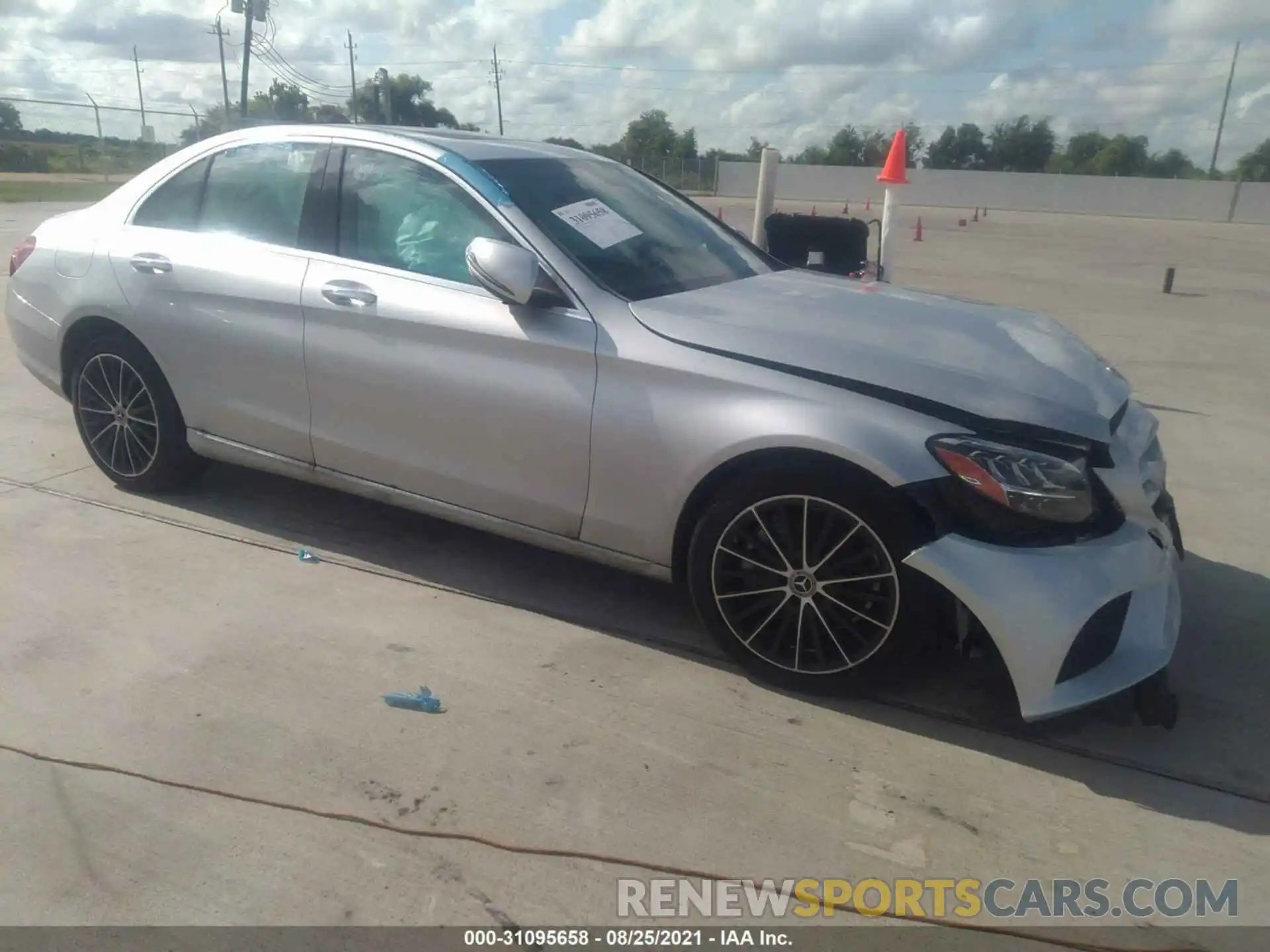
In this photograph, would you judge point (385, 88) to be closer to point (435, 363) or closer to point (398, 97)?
point (398, 97)

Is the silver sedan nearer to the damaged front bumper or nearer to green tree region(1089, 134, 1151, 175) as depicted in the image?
the damaged front bumper

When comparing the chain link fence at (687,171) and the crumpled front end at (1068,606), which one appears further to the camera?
the chain link fence at (687,171)

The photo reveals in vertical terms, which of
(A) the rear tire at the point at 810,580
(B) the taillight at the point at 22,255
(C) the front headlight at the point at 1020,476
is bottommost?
(A) the rear tire at the point at 810,580

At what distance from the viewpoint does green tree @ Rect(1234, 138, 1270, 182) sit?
66062mm

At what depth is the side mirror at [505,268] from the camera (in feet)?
10.8

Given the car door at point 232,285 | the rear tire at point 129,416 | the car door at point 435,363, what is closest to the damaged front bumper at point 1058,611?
the car door at point 435,363

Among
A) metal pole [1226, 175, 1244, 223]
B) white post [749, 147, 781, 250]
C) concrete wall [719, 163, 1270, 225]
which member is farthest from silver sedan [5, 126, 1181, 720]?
metal pole [1226, 175, 1244, 223]

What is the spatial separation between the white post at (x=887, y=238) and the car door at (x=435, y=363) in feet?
10.5

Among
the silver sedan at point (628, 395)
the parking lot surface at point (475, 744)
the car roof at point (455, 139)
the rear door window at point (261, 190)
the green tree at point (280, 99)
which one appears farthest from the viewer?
the green tree at point (280, 99)

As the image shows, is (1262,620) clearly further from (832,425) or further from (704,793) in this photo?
(704,793)

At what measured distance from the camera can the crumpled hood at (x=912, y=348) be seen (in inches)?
116

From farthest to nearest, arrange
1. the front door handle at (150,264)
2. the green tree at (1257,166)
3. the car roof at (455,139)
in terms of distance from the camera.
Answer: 1. the green tree at (1257,166)
2. the front door handle at (150,264)
3. the car roof at (455,139)

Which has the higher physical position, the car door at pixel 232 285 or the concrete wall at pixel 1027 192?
the concrete wall at pixel 1027 192

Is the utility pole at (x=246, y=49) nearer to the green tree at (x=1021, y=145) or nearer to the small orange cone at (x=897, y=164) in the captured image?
the small orange cone at (x=897, y=164)
